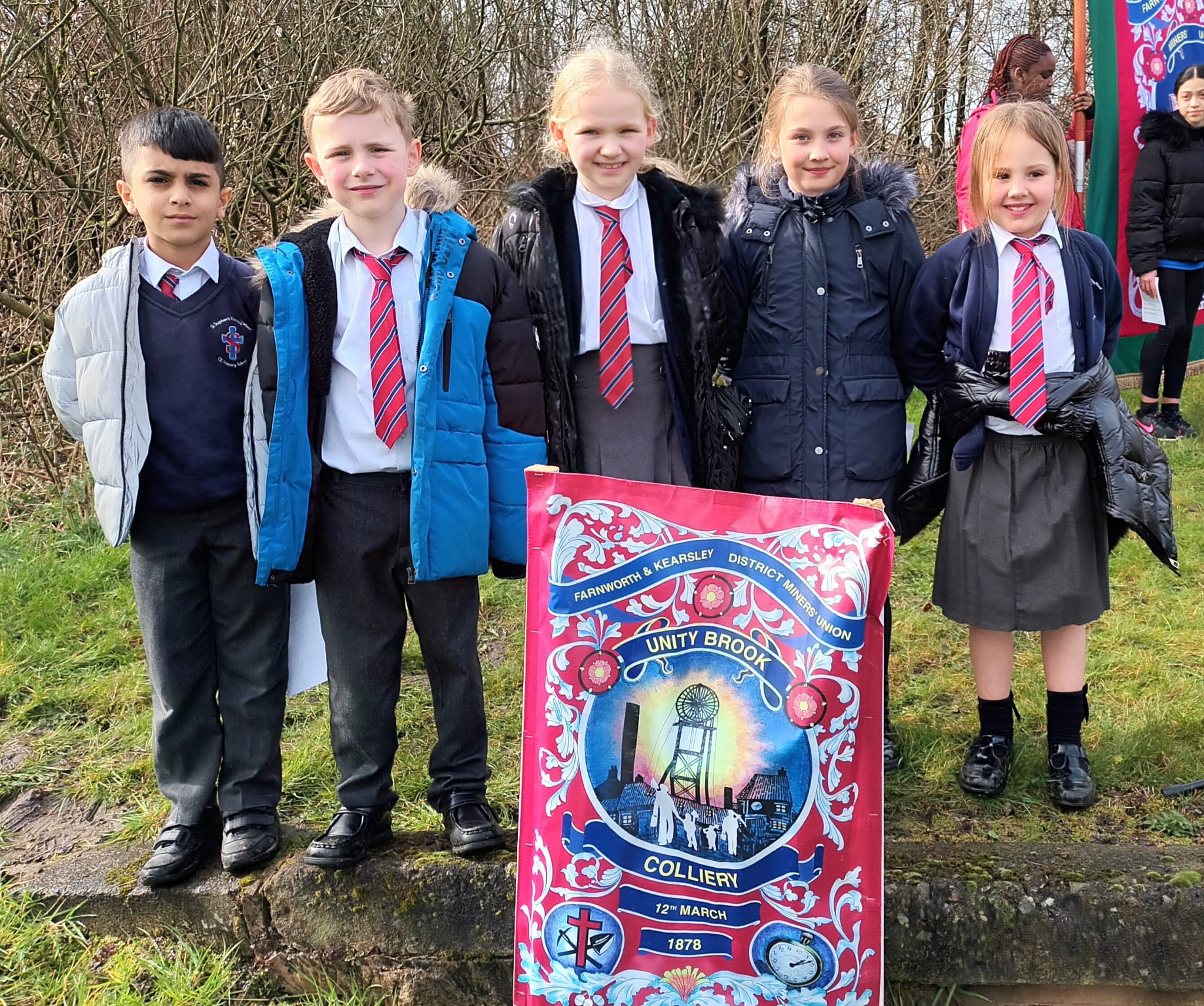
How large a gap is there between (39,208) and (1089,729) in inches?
211

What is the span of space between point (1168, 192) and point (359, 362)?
5351 mm

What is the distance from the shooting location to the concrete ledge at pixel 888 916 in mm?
2447

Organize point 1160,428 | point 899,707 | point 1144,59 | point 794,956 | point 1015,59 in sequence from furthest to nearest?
point 1144,59 < point 1160,428 < point 1015,59 < point 899,707 < point 794,956

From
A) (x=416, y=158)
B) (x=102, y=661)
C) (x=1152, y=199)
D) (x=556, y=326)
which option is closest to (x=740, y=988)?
(x=556, y=326)

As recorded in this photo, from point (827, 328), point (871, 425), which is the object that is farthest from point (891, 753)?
point (827, 328)

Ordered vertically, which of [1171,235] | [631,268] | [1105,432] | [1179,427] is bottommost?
[1179,427]

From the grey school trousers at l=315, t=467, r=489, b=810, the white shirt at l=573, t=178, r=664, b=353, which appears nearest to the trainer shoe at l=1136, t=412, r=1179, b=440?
the white shirt at l=573, t=178, r=664, b=353

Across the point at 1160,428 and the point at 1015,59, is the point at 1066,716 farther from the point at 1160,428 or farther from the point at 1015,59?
the point at 1160,428

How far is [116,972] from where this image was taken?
8.64 feet

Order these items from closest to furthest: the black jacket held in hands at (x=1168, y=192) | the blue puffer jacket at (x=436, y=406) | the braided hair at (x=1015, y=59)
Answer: the blue puffer jacket at (x=436, y=406), the braided hair at (x=1015, y=59), the black jacket held in hands at (x=1168, y=192)

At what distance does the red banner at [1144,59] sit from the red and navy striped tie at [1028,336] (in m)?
4.27

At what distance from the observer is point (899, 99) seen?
7.59 meters

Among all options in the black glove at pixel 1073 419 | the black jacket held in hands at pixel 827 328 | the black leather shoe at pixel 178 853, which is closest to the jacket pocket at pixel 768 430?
the black jacket held in hands at pixel 827 328

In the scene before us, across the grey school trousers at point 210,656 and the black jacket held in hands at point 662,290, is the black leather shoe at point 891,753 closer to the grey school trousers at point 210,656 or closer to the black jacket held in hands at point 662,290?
the black jacket held in hands at point 662,290
